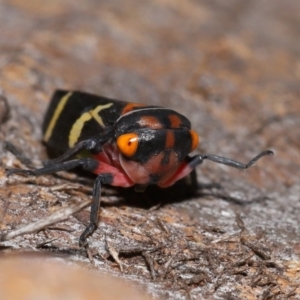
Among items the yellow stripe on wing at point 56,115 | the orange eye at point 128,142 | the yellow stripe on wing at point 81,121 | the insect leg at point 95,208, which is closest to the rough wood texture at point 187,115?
the insect leg at point 95,208

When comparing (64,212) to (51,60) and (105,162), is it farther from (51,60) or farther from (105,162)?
(51,60)

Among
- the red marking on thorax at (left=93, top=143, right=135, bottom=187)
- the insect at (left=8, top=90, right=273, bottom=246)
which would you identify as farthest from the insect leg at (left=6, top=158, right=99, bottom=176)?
the red marking on thorax at (left=93, top=143, right=135, bottom=187)

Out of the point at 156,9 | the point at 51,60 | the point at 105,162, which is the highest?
the point at 156,9

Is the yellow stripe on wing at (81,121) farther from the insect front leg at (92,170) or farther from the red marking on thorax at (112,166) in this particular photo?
the insect front leg at (92,170)

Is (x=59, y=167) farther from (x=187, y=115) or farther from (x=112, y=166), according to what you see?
(x=187, y=115)

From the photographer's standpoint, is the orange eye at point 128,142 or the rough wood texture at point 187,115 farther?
the orange eye at point 128,142

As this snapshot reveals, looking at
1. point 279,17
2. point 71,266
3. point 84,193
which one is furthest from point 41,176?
point 279,17
